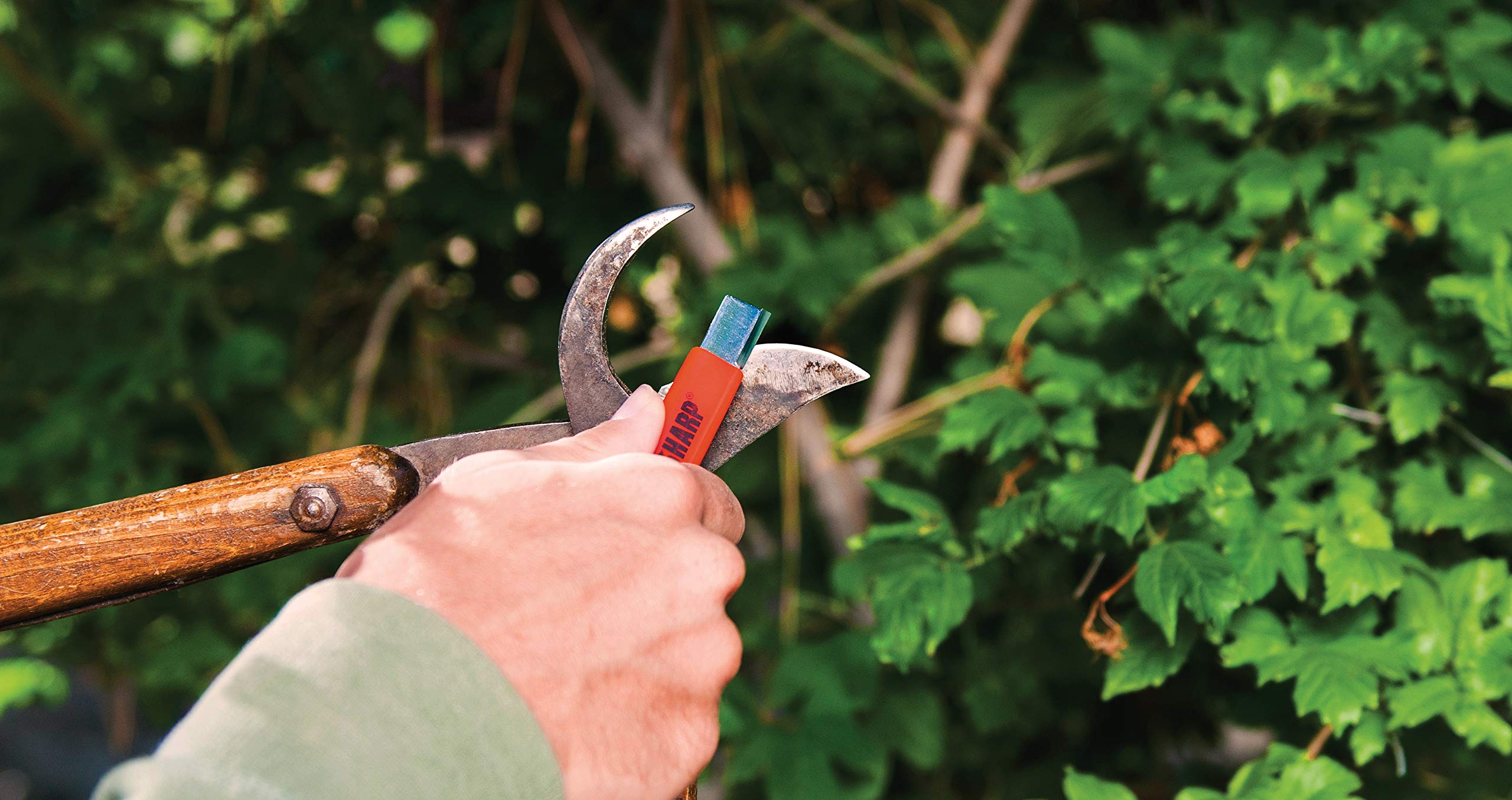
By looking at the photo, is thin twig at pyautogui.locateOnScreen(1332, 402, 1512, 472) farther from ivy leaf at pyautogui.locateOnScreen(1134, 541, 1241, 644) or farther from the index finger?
the index finger

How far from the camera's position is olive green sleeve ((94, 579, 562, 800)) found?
46cm

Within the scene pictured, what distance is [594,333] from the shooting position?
73 cm

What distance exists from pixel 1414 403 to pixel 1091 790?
1.62 feet

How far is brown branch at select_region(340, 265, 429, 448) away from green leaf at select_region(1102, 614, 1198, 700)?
4.55ft

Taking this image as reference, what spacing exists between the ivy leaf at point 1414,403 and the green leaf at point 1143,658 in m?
0.29

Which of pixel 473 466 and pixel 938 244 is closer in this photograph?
pixel 473 466

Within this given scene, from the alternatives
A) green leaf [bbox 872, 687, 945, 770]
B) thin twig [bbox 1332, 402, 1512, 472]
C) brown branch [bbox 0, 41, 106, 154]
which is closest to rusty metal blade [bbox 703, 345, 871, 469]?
thin twig [bbox 1332, 402, 1512, 472]

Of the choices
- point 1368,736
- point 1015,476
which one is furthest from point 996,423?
point 1368,736

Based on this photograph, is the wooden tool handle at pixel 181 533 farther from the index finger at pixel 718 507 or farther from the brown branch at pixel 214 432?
the brown branch at pixel 214 432

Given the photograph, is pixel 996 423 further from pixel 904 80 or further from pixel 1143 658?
pixel 904 80

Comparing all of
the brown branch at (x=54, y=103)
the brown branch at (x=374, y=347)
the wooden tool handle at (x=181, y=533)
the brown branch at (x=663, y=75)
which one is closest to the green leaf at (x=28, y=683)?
the brown branch at (x=374, y=347)

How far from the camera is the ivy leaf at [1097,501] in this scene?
0.78m

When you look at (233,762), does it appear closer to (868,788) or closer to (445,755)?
(445,755)

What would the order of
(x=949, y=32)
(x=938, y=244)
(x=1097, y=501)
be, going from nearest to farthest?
(x=1097, y=501)
(x=938, y=244)
(x=949, y=32)
